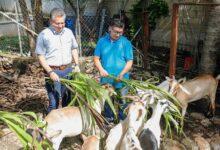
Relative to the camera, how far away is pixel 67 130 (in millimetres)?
4367

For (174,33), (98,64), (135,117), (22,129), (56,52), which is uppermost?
(174,33)

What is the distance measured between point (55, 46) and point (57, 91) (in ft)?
2.38

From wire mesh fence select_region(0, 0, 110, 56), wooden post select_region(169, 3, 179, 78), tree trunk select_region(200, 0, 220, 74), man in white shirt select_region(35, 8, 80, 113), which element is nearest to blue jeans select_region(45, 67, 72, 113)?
man in white shirt select_region(35, 8, 80, 113)

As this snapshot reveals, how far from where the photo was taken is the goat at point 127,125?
381 cm

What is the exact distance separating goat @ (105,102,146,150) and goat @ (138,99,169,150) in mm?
118

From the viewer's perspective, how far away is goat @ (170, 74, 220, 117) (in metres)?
5.84

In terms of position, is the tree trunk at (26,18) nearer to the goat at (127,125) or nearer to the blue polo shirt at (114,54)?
the blue polo shirt at (114,54)

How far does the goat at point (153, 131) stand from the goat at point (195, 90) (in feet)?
4.93

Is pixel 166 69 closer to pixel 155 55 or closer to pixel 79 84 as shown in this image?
pixel 155 55

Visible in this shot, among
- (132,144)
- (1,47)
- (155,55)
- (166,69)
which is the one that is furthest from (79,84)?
(1,47)

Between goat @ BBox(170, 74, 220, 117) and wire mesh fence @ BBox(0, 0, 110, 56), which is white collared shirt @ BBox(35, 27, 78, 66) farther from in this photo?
wire mesh fence @ BBox(0, 0, 110, 56)

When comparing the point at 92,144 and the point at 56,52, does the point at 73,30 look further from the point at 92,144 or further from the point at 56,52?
the point at 92,144

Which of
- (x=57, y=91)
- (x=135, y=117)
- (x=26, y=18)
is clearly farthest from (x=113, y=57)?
(x=26, y=18)

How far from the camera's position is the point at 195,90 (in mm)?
6020
